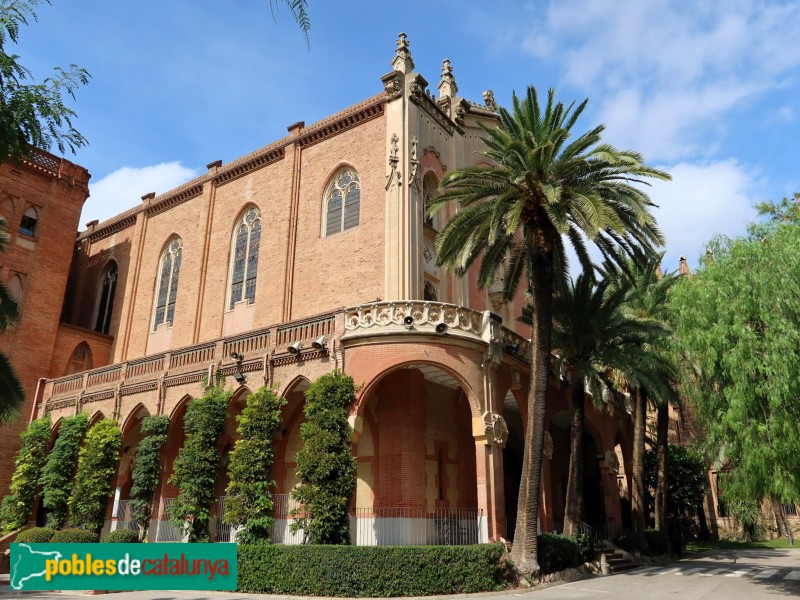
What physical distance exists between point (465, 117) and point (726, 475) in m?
19.0

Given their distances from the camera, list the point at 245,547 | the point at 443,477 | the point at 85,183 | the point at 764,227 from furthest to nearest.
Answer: the point at 85,183
the point at 443,477
the point at 764,227
the point at 245,547

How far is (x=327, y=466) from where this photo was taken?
16703mm

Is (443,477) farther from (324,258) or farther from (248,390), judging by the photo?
(324,258)

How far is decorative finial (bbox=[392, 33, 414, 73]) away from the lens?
2516 cm

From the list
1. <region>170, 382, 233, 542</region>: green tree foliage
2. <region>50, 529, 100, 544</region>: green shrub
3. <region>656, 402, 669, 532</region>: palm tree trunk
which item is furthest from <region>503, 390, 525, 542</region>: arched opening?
<region>50, 529, 100, 544</region>: green shrub

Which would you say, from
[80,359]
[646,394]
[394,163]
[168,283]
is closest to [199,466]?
[394,163]

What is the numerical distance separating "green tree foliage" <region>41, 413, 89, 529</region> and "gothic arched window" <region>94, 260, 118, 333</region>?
409 inches

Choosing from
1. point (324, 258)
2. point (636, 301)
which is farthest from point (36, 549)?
point (636, 301)

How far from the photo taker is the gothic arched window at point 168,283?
3159 cm

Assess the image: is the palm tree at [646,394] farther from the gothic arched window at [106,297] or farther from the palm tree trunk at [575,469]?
the gothic arched window at [106,297]

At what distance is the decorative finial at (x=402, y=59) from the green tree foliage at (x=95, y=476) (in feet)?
59.0

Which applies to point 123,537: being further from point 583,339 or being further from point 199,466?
point 583,339

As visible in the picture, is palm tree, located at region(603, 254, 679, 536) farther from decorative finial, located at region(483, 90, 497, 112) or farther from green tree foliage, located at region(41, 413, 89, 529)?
green tree foliage, located at region(41, 413, 89, 529)

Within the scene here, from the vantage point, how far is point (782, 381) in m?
15.2
